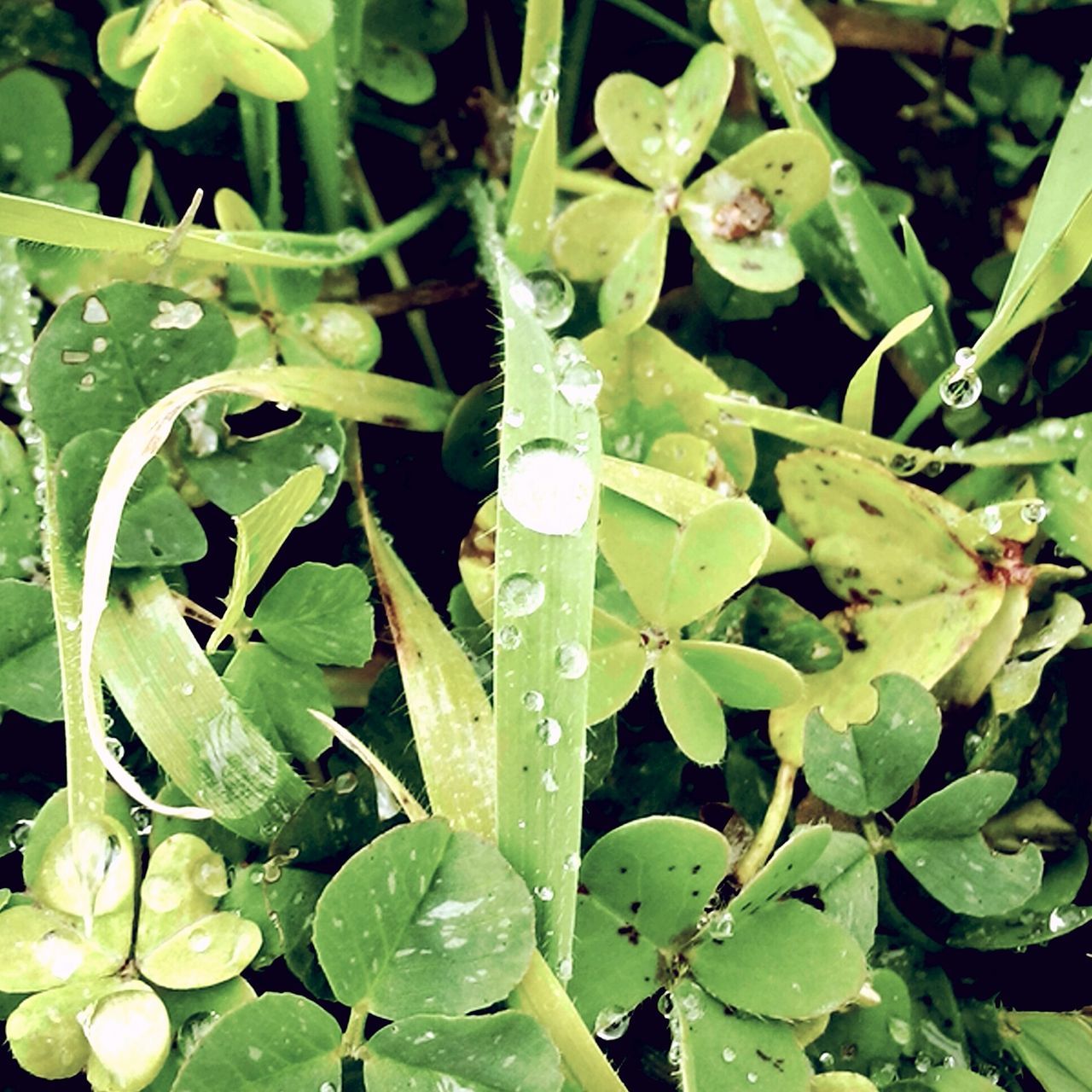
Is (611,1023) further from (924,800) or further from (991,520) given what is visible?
(991,520)

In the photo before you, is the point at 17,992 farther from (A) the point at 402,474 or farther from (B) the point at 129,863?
(A) the point at 402,474

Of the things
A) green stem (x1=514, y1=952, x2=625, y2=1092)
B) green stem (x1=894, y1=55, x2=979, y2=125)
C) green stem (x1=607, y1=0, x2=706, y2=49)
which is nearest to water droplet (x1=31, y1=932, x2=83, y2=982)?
green stem (x1=514, y1=952, x2=625, y2=1092)

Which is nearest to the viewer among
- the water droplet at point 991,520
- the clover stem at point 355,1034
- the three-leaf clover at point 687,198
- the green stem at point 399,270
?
the clover stem at point 355,1034

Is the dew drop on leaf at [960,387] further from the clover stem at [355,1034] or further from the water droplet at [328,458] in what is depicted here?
the clover stem at [355,1034]

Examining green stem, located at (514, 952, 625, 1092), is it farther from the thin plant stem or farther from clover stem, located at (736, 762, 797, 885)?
the thin plant stem

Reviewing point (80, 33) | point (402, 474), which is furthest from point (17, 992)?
point (80, 33)

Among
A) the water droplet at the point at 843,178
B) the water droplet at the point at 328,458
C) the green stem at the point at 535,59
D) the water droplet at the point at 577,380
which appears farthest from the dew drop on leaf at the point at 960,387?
the water droplet at the point at 328,458

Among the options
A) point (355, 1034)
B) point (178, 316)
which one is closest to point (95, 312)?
point (178, 316)
